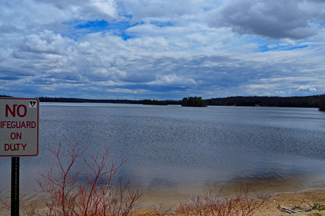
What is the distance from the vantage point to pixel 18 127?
10.4 feet

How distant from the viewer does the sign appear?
10.3ft

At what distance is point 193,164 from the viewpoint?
47.4ft

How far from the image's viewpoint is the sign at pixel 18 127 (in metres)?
3.14

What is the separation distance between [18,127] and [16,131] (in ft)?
0.18

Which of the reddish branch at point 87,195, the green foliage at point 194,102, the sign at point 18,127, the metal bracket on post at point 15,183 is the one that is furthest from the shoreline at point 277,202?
the green foliage at point 194,102

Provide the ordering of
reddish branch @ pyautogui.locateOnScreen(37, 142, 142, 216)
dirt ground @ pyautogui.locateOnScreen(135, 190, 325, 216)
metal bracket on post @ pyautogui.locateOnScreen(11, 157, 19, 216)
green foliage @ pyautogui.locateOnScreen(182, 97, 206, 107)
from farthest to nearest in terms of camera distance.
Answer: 1. green foliage @ pyautogui.locateOnScreen(182, 97, 206, 107)
2. dirt ground @ pyautogui.locateOnScreen(135, 190, 325, 216)
3. reddish branch @ pyautogui.locateOnScreen(37, 142, 142, 216)
4. metal bracket on post @ pyautogui.locateOnScreen(11, 157, 19, 216)

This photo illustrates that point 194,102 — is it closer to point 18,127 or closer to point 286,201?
point 286,201

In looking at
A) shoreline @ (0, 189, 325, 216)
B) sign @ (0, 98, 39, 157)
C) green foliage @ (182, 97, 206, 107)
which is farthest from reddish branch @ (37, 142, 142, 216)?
green foliage @ (182, 97, 206, 107)

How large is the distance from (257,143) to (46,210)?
19.7 metres

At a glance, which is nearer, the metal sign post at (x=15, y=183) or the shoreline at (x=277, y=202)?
the metal sign post at (x=15, y=183)

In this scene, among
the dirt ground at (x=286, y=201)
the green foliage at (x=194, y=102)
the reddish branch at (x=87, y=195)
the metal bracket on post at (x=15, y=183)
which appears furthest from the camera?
the green foliage at (x=194, y=102)

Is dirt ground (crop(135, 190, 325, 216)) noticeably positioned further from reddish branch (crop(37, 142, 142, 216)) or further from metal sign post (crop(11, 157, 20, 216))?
metal sign post (crop(11, 157, 20, 216))

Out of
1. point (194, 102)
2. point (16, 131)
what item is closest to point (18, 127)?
point (16, 131)

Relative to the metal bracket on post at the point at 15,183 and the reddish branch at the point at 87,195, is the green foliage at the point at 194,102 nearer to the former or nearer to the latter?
the reddish branch at the point at 87,195
